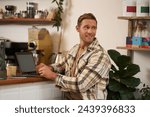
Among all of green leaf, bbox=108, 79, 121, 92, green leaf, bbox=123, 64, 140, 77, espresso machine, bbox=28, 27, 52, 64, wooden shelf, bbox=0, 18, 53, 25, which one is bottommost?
green leaf, bbox=108, 79, 121, 92

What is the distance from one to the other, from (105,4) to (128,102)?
→ 1.49 m

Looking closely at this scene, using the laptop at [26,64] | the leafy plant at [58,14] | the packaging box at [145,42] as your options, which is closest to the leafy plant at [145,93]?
the packaging box at [145,42]

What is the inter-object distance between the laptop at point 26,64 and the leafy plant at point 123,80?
63 cm

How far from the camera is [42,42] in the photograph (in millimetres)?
3285

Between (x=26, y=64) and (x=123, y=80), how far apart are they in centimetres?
79

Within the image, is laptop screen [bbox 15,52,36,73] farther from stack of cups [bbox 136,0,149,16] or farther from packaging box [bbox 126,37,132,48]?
stack of cups [bbox 136,0,149,16]

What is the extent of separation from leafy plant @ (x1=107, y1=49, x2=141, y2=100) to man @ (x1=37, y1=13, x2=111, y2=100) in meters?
0.29

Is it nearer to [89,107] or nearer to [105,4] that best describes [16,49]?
[105,4]

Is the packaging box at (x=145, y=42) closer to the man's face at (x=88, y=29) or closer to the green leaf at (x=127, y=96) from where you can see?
the green leaf at (x=127, y=96)

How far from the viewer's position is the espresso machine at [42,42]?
10.6 ft

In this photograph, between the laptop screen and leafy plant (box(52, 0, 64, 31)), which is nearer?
the laptop screen

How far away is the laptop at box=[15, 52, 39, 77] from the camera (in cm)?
231

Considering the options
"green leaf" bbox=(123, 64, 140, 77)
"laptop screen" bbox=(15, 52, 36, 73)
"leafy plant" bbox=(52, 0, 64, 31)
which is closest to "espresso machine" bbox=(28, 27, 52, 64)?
"leafy plant" bbox=(52, 0, 64, 31)

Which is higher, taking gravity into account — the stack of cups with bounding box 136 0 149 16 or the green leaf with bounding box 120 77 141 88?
the stack of cups with bounding box 136 0 149 16
